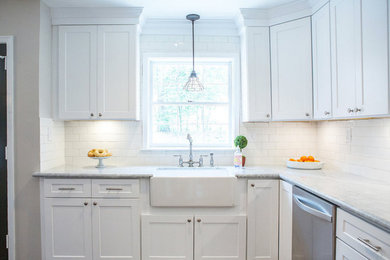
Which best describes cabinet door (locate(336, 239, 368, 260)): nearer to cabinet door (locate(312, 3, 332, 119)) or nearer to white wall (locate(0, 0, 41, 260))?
cabinet door (locate(312, 3, 332, 119))

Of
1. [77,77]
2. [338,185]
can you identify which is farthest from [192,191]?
[77,77]

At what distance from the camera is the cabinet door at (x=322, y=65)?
88.8 inches

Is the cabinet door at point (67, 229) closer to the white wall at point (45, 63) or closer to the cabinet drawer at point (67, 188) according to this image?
the cabinet drawer at point (67, 188)

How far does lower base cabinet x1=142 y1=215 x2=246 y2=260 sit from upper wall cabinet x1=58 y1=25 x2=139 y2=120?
111 cm

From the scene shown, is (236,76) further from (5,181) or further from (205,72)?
(5,181)

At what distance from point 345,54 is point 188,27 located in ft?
5.52

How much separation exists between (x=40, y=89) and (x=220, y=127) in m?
1.93

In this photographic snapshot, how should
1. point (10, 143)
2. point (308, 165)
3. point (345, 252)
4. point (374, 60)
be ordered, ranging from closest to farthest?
point (345, 252)
point (374, 60)
point (10, 143)
point (308, 165)

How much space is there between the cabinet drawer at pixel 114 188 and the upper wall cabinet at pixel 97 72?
0.68 m

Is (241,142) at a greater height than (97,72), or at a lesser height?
lesser

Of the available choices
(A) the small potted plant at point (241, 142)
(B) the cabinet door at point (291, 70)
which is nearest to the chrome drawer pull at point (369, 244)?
(B) the cabinet door at point (291, 70)

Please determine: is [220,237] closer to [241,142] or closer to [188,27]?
[241,142]

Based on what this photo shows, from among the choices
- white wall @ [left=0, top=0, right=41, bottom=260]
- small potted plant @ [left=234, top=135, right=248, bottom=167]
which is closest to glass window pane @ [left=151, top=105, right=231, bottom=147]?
small potted plant @ [left=234, top=135, right=248, bottom=167]

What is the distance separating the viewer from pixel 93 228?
7.94ft
